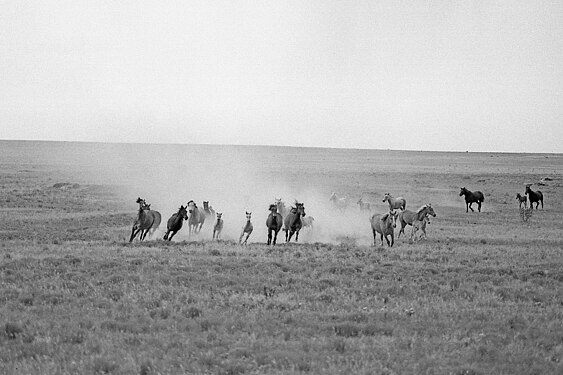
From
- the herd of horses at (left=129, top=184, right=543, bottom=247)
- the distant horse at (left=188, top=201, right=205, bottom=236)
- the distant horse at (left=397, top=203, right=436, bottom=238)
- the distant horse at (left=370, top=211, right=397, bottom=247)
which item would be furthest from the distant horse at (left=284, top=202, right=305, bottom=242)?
the distant horse at (left=397, top=203, right=436, bottom=238)

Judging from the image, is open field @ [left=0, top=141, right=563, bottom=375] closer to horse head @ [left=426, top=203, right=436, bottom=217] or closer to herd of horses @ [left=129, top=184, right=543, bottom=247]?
herd of horses @ [left=129, top=184, right=543, bottom=247]

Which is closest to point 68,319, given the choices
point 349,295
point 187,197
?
point 349,295

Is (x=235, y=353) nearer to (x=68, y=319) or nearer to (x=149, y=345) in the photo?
(x=149, y=345)

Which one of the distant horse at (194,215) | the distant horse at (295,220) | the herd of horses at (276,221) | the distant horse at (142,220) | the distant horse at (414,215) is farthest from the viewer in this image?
the distant horse at (194,215)

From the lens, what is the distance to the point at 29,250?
1962 centimetres

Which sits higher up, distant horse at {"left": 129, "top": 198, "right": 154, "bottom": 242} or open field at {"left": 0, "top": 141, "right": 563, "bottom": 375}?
distant horse at {"left": 129, "top": 198, "right": 154, "bottom": 242}

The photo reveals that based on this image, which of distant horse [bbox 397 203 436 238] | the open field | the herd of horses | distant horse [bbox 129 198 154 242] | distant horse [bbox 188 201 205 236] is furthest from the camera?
distant horse [bbox 188 201 205 236]

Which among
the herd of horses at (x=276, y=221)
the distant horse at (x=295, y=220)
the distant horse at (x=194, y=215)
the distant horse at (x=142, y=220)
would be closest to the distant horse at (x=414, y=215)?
the herd of horses at (x=276, y=221)

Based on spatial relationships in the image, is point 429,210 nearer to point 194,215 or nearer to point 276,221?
point 276,221

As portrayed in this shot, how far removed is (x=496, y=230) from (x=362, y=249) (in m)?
12.3

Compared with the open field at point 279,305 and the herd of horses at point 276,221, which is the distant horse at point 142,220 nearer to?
the herd of horses at point 276,221

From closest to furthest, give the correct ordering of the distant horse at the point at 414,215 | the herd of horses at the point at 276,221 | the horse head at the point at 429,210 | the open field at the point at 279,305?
1. the open field at the point at 279,305
2. the herd of horses at the point at 276,221
3. the distant horse at the point at 414,215
4. the horse head at the point at 429,210

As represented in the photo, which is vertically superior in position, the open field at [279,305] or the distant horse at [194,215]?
the distant horse at [194,215]

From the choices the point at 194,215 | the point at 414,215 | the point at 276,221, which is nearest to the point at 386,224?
the point at 414,215
